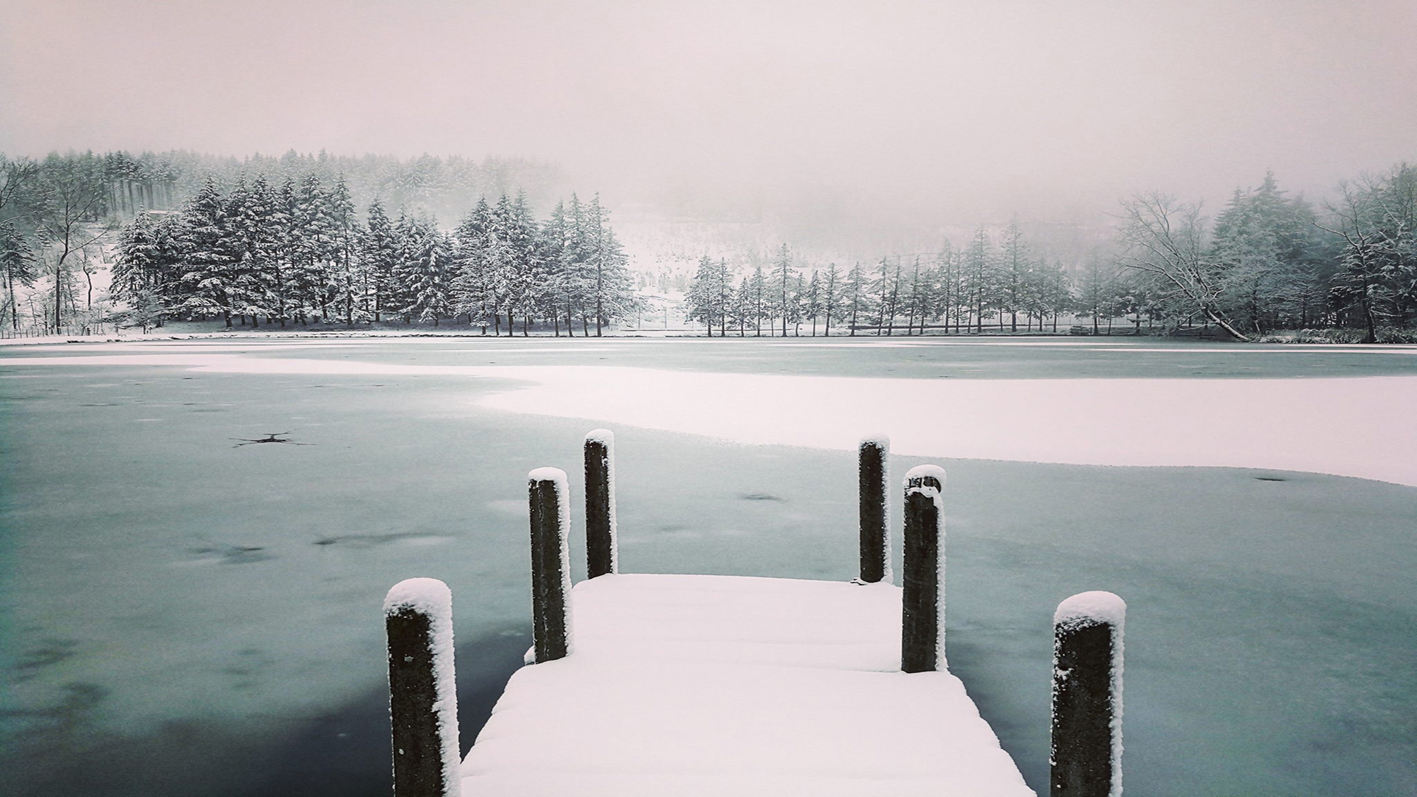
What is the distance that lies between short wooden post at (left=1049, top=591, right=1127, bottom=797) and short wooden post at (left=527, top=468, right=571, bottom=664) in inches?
88.1

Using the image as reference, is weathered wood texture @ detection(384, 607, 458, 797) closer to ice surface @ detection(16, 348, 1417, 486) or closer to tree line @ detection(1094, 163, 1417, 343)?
ice surface @ detection(16, 348, 1417, 486)

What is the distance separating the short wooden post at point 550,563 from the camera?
12.8 ft

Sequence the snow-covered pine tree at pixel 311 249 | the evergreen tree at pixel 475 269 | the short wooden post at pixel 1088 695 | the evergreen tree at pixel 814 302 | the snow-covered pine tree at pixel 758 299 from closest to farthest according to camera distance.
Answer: the short wooden post at pixel 1088 695 < the evergreen tree at pixel 475 269 < the snow-covered pine tree at pixel 311 249 < the snow-covered pine tree at pixel 758 299 < the evergreen tree at pixel 814 302

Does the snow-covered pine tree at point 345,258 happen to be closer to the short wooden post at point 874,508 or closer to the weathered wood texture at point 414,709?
the short wooden post at point 874,508

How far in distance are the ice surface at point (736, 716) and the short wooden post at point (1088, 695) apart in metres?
0.74

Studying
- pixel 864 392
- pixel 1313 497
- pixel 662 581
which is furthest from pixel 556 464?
pixel 864 392

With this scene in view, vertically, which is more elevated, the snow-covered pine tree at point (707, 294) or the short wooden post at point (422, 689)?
the snow-covered pine tree at point (707, 294)

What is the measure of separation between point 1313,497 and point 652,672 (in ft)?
28.4

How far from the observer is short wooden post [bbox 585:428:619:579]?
5333 millimetres

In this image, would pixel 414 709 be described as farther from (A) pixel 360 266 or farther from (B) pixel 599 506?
(A) pixel 360 266

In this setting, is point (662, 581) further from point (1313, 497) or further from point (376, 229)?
point (376, 229)

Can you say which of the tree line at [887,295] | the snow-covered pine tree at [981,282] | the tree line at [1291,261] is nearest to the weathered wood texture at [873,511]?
the tree line at [1291,261]

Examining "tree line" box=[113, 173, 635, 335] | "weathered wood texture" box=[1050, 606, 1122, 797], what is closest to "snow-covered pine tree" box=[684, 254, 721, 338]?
"tree line" box=[113, 173, 635, 335]

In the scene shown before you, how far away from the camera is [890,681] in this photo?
13.1ft
